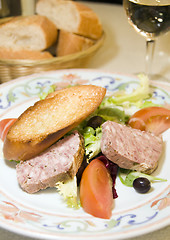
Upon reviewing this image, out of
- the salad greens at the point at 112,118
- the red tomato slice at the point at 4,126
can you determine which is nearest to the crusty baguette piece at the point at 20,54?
the salad greens at the point at 112,118

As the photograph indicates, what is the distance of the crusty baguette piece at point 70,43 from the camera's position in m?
2.54

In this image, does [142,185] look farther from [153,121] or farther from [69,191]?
[153,121]

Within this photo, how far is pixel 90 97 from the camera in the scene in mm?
1447

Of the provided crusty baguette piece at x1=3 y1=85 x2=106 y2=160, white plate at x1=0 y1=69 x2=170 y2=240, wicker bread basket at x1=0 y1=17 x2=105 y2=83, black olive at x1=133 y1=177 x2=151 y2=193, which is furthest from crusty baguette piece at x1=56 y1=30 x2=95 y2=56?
black olive at x1=133 y1=177 x2=151 y2=193

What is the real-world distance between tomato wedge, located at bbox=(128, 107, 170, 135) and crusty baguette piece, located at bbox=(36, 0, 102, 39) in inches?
51.9

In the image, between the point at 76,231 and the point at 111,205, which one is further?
the point at 111,205

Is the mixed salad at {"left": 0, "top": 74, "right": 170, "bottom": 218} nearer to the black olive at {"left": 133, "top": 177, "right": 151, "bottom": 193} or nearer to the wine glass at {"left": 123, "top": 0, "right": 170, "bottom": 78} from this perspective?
the black olive at {"left": 133, "top": 177, "right": 151, "bottom": 193}

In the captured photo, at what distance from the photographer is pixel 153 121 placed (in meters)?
1.63

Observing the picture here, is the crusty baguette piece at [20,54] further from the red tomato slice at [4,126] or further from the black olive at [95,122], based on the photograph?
the black olive at [95,122]

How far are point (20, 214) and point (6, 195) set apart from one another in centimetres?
16

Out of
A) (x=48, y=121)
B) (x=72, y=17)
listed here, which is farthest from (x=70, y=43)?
(x=48, y=121)

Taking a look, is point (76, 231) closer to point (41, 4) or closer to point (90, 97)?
point (90, 97)

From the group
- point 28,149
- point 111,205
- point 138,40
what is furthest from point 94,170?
point 138,40

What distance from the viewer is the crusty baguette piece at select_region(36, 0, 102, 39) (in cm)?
267
